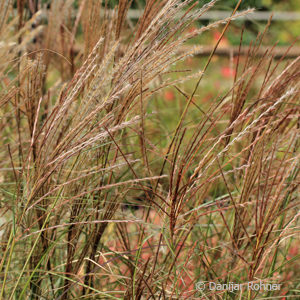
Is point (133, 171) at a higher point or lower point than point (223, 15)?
lower

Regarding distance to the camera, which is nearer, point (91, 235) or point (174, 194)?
point (174, 194)

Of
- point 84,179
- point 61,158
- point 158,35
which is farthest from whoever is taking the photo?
point 84,179

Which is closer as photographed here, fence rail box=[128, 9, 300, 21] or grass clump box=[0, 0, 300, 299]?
grass clump box=[0, 0, 300, 299]

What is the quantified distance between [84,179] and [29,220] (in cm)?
16

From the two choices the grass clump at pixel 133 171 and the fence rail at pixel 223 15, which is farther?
the fence rail at pixel 223 15

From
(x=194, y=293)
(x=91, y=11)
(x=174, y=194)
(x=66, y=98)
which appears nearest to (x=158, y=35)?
(x=66, y=98)

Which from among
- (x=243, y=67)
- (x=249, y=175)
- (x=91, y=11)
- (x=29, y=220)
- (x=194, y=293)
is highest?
(x=91, y=11)

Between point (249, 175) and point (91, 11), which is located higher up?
point (91, 11)

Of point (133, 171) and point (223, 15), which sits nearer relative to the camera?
point (133, 171)

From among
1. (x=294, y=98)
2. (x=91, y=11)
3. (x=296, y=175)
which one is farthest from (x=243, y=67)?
(x=91, y=11)

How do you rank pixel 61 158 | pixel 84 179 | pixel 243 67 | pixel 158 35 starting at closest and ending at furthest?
pixel 61 158 → pixel 158 35 → pixel 84 179 → pixel 243 67

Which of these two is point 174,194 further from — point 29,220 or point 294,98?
point 294,98

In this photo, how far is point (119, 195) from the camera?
1.19 metres

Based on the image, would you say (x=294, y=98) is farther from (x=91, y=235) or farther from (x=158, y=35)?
(x=91, y=235)
